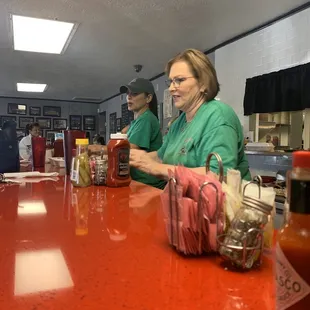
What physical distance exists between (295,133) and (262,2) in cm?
134

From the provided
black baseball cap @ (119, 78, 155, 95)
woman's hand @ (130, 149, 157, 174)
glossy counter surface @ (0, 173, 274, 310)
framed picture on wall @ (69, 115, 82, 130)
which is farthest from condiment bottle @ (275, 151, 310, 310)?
framed picture on wall @ (69, 115, 82, 130)

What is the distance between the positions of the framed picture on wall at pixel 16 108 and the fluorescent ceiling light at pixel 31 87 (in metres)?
1.34

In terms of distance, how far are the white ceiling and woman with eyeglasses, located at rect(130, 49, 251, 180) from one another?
2.09 metres

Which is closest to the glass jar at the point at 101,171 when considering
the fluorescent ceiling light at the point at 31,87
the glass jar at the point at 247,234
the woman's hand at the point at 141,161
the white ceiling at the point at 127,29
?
the woman's hand at the point at 141,161

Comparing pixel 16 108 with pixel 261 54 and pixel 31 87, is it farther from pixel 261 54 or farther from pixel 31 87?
pixel 261 54

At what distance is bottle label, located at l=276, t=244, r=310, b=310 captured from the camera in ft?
1.21

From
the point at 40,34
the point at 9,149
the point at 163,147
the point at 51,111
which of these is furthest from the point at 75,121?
the point at 163,147

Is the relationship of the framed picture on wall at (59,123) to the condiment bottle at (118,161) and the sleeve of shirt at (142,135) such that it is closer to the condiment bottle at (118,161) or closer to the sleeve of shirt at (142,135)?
the sleeve of shirt at (142,135)

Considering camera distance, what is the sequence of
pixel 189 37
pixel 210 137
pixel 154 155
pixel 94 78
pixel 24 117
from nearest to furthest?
pixel 210 137
pixel 154 155
pixel 189 37
pixel 94 78
pixel 24 117

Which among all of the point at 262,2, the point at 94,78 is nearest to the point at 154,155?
the point at 262,2

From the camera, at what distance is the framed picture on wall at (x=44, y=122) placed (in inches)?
416

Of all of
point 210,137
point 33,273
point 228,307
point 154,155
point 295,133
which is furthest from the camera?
point 295,133

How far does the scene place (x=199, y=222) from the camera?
2.09ft

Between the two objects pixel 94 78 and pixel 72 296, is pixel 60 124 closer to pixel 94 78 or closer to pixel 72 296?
pixel 94 78
